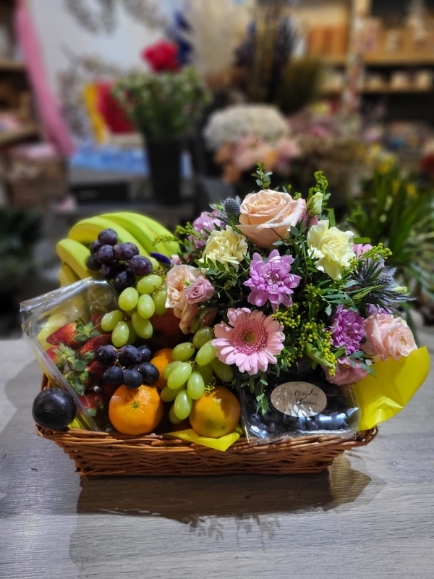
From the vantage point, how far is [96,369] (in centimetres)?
76

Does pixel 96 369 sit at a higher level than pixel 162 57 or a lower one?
lower

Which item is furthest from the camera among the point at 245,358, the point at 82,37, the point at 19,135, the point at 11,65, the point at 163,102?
the point at 82,37

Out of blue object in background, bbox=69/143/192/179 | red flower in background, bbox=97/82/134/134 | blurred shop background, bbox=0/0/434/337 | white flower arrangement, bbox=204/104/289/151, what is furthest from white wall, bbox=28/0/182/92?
white flower arrangement, bbox=204/104/289/151

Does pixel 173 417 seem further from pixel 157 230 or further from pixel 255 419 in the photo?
pixel 157 230

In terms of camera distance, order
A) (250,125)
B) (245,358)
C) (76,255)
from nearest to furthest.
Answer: (245,358) → (76,255) → (250,125)

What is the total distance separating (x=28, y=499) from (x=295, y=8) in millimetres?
3706

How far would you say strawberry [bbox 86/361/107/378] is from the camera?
76cm

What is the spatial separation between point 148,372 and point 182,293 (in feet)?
0.47

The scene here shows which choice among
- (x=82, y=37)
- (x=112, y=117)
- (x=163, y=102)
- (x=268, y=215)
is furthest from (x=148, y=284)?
(x=82, y=37)

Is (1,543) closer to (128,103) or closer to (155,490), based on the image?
(155,490)

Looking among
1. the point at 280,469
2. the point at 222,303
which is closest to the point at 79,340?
the point at 222,303

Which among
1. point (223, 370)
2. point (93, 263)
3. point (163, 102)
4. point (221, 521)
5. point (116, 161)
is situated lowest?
point (221, 521)

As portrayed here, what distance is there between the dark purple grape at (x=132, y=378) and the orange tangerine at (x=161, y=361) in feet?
0.15

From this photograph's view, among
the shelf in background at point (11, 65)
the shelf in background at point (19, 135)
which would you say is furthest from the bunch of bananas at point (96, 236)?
the shelf in background at point (11, 65)
